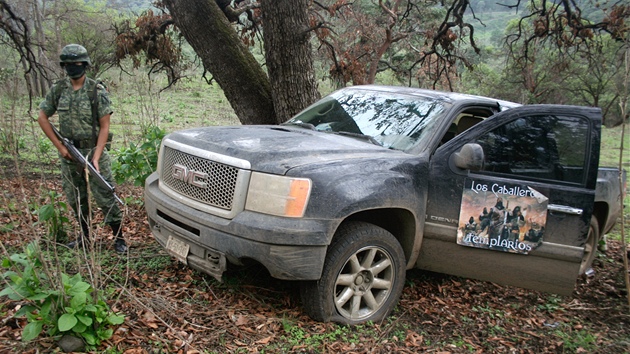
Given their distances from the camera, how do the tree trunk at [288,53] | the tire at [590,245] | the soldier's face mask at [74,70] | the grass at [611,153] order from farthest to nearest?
the grass at [611,153]
the tree trunk at [288,53]
the tire at [590,245]
the soldier's face mask at [74,70]

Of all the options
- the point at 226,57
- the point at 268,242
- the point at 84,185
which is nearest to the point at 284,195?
the point at 268,242

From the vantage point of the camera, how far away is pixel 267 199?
3.22 meters

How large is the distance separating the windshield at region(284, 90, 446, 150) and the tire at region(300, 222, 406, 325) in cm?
89

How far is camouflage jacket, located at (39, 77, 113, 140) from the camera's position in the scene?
4.32m

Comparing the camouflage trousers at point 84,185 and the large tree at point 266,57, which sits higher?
the large tree at point 266,57

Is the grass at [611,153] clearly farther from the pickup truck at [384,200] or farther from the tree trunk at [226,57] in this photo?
the pickup truck at [384,200]

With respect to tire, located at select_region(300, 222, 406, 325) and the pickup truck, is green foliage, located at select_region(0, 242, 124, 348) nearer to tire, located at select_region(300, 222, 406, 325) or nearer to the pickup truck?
the pickup truck

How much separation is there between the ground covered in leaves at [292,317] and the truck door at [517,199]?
43 centimetres

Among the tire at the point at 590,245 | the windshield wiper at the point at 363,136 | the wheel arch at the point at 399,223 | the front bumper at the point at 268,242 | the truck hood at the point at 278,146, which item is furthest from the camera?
the tire at the point at 590,245

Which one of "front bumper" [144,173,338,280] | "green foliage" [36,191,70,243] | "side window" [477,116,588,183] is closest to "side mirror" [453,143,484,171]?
"side window" [477,116,588,183]

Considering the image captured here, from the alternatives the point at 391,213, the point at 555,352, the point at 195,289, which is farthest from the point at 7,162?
the point at 555,352

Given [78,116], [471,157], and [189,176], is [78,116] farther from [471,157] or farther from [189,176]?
[471,157]

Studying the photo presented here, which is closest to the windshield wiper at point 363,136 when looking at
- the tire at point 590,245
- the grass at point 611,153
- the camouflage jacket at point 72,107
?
the camouflage jacket at point 72,107

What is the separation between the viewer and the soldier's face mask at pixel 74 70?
4242 millimetres
